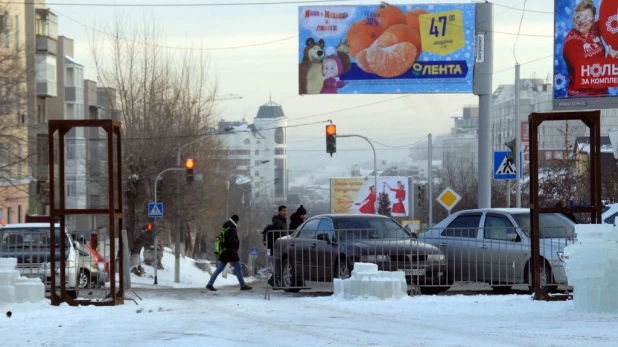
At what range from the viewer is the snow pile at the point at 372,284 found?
61.0ft

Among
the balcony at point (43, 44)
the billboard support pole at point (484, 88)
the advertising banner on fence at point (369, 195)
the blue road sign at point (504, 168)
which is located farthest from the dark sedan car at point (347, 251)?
the advertising banner on fence at point (369, 195)

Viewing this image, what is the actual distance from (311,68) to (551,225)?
62.4ft

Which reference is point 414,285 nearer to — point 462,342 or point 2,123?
point 462,342

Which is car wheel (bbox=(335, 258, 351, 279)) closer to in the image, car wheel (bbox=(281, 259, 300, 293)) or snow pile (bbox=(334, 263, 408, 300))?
car wheel (bbox=(281, 259, 300, 293))

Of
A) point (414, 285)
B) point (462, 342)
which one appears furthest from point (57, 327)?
point (414, 285)

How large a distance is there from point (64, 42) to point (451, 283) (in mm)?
77363

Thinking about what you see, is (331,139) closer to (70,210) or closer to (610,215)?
(610,215)

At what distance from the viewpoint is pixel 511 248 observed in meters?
21.4

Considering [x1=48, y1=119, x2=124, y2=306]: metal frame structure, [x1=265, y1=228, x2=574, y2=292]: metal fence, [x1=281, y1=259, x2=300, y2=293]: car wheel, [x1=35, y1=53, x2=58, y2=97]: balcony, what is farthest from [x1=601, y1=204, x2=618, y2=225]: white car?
[x1=35, y1=53, x2=58, y2=97]: balcony

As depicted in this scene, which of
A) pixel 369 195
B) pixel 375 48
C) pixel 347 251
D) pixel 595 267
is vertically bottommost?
pixel 369 195

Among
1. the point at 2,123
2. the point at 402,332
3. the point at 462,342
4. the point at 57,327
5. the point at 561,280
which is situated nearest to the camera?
the point at 462,342

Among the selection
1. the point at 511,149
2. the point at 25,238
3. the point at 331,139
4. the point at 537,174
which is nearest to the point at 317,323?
the point at 537,174

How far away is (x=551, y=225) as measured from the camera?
71.6 feet

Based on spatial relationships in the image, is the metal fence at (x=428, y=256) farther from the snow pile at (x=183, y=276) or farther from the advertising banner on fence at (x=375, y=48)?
the snow pile at (x=183, y=276)
